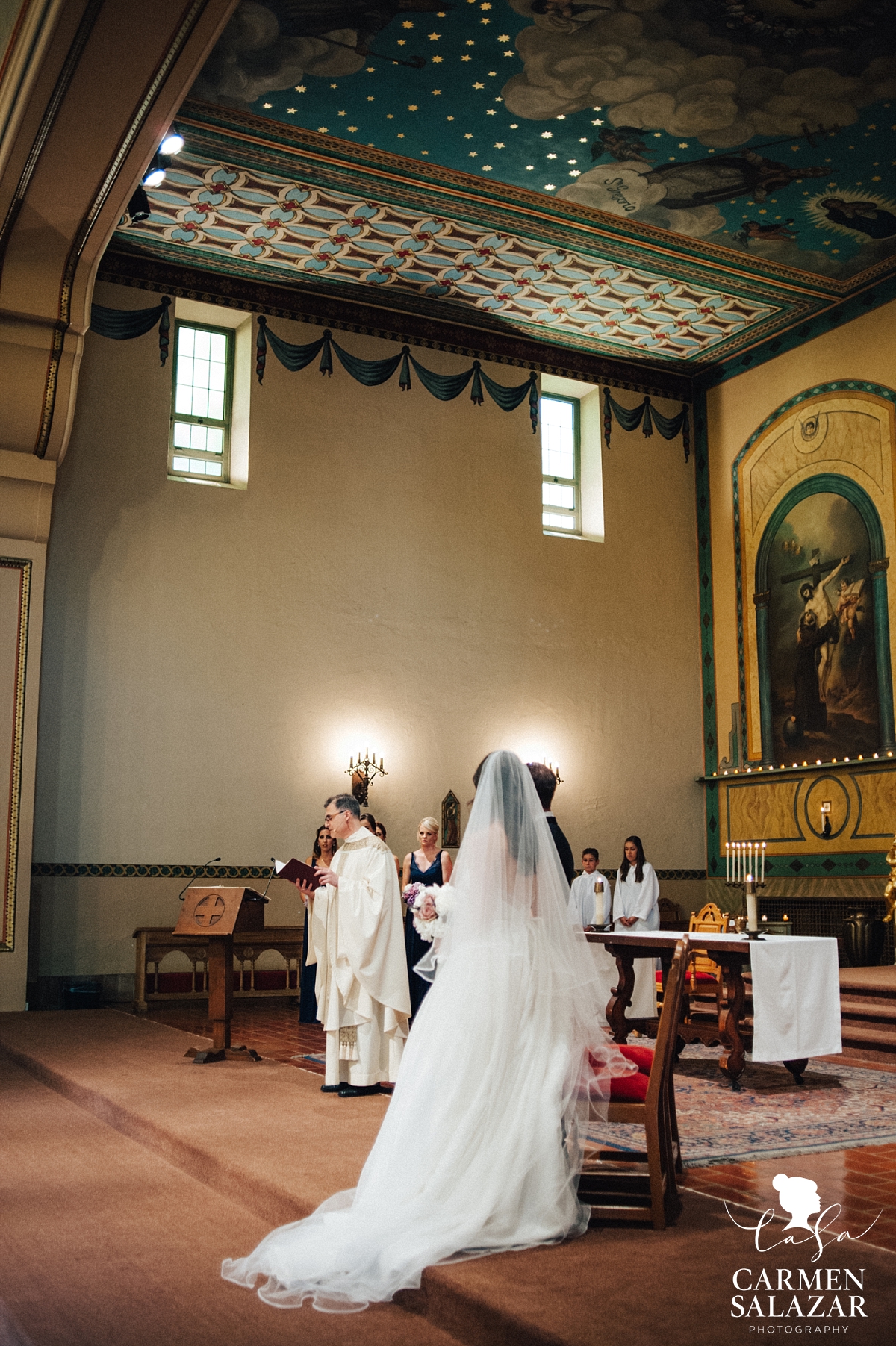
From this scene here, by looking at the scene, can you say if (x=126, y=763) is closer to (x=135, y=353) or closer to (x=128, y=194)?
(x=135, y=353)

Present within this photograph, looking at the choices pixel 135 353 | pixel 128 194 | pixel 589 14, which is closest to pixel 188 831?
pixel 135 353

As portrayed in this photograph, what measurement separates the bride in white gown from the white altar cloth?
3.24 m

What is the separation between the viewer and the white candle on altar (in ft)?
24.2

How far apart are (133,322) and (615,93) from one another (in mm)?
5199

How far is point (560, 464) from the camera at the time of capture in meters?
14.7

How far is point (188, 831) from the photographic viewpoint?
11578 millimetres

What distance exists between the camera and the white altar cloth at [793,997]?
6.96 m

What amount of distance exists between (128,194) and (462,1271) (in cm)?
746

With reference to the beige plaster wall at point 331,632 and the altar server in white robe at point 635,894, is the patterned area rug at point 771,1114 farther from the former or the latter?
the beige plaster wall at point 331,632

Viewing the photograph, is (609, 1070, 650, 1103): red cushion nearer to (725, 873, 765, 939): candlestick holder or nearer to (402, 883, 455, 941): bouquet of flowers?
(402, 883, 455, 941): bouquet of flowers

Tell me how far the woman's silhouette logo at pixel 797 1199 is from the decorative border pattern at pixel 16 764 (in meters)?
7.40

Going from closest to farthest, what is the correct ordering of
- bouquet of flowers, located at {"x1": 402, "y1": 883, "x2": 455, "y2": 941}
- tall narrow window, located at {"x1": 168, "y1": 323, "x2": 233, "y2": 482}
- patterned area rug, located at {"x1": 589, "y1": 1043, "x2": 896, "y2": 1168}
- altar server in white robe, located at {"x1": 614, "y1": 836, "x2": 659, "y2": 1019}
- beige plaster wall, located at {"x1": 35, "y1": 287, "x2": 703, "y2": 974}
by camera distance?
bouquet of flowers, located at {"x1": 402, "y1": 883, "x2": 455, "y2": 941} → patterned area rug, located at {"x1": 589, "y1": 1043, "x2": 896, "y2": 1168} → altar server in white robe, located at {"x1": 614, "y1": 836, "x2": 659, "y2": 1019} → beige plaster wall, located at {"x1": 35, "y1": 287, "x2": 703, "y2": 974} → tall narrow window, located at {"x1": 168, "y1": 323, "x2": 233, "y2": 482}

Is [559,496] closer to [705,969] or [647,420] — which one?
[647,420]

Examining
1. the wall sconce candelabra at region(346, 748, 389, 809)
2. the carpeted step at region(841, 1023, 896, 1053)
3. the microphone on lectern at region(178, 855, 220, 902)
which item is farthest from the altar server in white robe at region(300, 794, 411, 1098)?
the wall sconce candelabra at region(346, 748, 389, 809)
